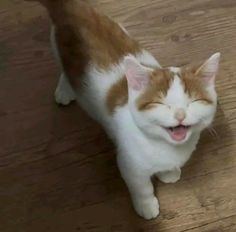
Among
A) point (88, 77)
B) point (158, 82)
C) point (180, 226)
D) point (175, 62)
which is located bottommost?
point (180, 226)

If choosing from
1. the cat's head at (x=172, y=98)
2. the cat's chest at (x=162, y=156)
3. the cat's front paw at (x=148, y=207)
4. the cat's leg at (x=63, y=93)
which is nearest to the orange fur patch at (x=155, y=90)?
the cat's head at (x=172, y=98)

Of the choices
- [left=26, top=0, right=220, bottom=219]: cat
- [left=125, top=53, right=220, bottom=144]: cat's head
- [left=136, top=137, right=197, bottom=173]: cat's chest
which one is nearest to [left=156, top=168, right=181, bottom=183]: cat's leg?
[left=26, top=0, right=220, bottom=219]: cat

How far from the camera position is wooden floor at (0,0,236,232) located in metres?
1.29

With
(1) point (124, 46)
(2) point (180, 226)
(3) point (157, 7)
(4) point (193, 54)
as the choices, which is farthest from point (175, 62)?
(2) point (180, 226)

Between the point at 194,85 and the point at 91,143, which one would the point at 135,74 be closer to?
the point at 194,85

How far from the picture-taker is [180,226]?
1275 mm

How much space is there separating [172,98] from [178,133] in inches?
3.6

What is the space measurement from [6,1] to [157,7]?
0.45 metres

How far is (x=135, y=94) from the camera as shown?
1042 millimetres

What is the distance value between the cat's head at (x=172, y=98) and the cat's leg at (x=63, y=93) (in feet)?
1.31

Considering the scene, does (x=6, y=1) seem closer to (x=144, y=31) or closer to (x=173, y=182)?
(x=144, y=31)

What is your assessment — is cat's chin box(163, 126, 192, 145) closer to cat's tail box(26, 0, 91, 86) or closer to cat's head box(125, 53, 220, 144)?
cat's head box(125, 53, 220, 144)

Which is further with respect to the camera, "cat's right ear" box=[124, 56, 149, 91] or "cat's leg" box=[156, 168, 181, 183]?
"cat's leg" box=[156, 168, 181, 183]

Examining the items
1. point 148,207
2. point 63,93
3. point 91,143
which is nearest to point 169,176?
point 148,207
